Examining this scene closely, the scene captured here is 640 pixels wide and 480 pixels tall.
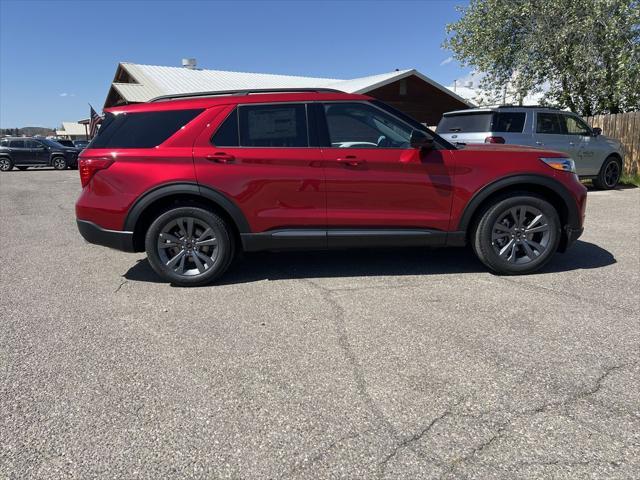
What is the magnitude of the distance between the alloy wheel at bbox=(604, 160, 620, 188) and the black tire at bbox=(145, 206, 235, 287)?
10421 mm

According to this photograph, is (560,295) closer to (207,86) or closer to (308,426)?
(308,426)

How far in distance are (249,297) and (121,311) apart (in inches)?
42.4

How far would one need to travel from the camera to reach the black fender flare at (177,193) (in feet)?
13.9

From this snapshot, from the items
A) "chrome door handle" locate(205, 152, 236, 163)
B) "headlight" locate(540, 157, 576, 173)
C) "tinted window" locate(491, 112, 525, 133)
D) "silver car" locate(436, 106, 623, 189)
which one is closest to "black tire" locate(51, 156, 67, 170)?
"silver car" locate(436, 106, 623, 189)

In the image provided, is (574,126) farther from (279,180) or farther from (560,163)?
(279,180)

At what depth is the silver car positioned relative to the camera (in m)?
9.36

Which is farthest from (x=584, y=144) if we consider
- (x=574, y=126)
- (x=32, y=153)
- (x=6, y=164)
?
(x=6, y=164)

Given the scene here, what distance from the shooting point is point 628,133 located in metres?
12.4

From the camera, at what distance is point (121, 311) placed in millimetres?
3883

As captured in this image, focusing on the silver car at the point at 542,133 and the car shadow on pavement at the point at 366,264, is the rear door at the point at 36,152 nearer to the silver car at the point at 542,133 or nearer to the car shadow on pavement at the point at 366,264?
the silver car at the point at 542,133

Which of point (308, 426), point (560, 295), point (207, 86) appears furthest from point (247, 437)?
point (207, 86)

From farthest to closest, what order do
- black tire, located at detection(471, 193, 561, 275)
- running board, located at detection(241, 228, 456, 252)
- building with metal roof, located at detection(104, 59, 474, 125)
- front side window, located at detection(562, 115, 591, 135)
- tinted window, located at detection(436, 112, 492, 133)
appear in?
1. building with metal roof, located at detection(104, 59, 474, 125)
2. front side window, located at detection(562, 115, 591, 135)
3. tinted window, located at detection(436, 112, 492, 133)
4. black tire, located at detection(471, 193, 561, 275)
5. running board, located at detection(241, 228, 456, 252)

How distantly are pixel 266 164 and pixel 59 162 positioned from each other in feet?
76.7

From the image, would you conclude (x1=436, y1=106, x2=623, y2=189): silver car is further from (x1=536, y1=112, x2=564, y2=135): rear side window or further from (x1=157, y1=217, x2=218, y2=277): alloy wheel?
(x1=157, y1=217, x2=218, y2=277): alloy wheel
